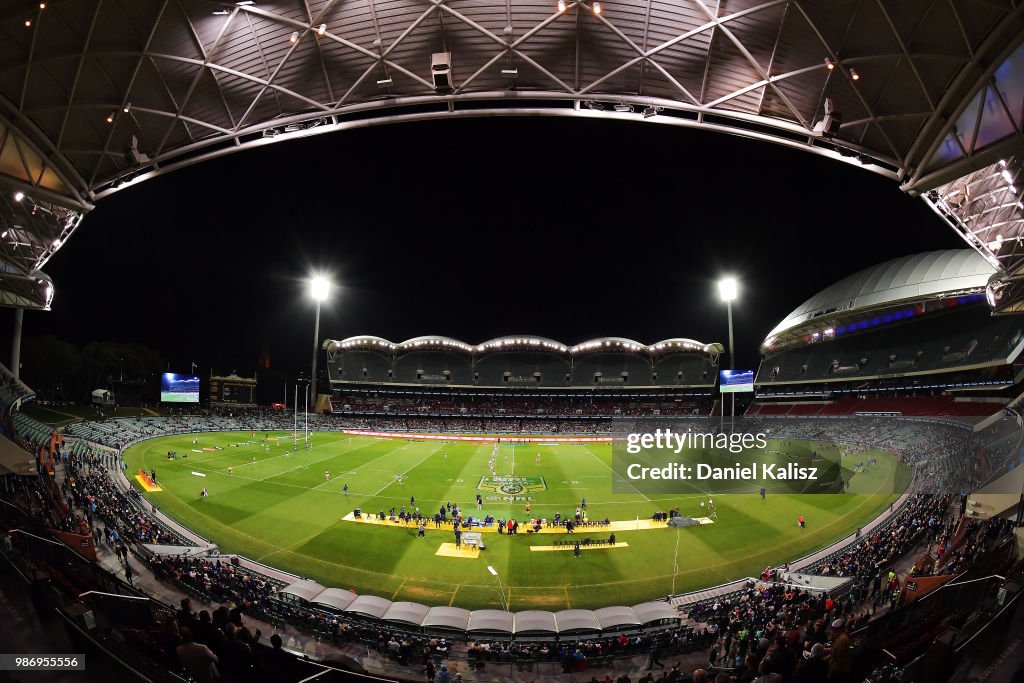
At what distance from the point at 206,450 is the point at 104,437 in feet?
28.9

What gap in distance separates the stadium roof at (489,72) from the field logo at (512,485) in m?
26.0

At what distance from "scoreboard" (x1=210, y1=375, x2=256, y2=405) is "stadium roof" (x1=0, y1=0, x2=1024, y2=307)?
8389cm

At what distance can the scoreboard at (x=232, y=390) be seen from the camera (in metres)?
86.2

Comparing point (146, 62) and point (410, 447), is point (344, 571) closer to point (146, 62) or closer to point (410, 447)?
point (146, 62)

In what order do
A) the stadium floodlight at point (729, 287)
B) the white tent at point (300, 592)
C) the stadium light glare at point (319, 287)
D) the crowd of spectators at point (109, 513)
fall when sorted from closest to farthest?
the white tent at point (300, 592) < the crowd of spectators at point (109, 513) < the stadium floodlight at point (729, 287) < the stadium light glare at point (319, 287)

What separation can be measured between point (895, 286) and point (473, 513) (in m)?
54.1

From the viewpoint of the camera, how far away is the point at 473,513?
27781 millimetres

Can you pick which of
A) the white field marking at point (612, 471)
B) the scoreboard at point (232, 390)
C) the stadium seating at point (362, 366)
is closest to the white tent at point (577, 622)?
the white field marking at point (612, 471)

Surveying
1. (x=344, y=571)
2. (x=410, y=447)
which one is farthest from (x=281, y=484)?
(x=410, y=447)

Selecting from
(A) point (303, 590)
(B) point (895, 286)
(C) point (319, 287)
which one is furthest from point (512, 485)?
(B) point (895, 286)

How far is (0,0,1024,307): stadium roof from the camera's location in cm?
999

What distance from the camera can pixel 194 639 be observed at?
22.1 feet

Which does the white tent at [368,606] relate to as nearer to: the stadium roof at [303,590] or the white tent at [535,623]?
the stadium roof at [303,590]

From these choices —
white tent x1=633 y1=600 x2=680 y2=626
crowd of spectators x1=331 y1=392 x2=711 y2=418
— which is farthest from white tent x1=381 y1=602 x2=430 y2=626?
crowd of spectators x1=331 y1=392 x2=711 y2=418
